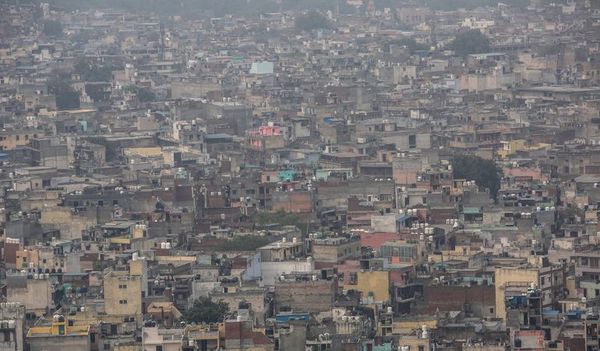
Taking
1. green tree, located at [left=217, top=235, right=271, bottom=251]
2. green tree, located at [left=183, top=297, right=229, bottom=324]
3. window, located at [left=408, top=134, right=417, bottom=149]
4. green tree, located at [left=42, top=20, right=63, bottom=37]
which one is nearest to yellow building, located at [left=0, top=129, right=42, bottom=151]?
window, located at [left=408, top=134, right=417, bottom=149]

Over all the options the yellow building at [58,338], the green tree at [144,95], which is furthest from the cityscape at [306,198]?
the green tree at [144,95]

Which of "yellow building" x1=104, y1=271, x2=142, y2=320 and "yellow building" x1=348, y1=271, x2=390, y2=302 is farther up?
"yellow building" x1=104, y1=271, x2=142, y2=320

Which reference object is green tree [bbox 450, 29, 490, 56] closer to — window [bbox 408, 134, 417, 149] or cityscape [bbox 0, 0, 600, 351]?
cityscape [bbox 0, 0, 600, 351]

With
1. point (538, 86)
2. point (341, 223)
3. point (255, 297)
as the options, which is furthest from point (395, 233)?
point (538, 86)

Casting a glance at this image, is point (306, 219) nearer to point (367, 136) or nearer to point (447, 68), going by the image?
point (367, 136)

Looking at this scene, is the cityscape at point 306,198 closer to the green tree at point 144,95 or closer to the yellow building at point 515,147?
the yellow building at point 515,147

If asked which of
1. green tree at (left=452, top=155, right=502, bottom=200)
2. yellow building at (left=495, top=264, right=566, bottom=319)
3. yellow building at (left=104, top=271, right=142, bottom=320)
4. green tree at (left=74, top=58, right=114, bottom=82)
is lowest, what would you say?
green tree at (left=74, top=58, right=114, bottom=82)

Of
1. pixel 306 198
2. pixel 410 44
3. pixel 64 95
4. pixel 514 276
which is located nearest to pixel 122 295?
pixel 514 276
